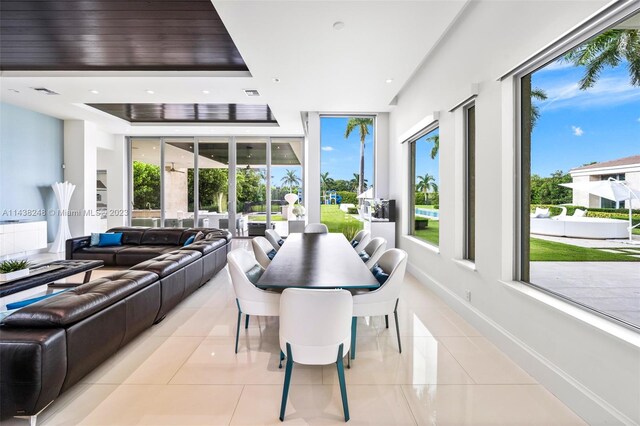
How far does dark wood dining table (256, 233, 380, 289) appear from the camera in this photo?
2.16 m

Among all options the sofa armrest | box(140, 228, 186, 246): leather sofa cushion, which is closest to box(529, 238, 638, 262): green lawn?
box(140, 228, 186, 246): leather sofa cushion

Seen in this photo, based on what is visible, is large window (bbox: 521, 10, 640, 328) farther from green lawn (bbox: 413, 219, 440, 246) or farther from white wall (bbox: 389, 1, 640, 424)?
green lawn (bbox: 413, 219, 440, 246)

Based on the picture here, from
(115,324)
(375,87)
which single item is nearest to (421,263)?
(375,87)

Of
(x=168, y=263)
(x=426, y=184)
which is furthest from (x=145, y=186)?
(x=426, y=184)

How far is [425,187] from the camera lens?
5324 millimetres

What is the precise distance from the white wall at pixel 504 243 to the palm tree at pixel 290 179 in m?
5.58

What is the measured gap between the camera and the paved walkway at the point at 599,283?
182 centimetres

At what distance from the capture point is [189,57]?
15.3 ft

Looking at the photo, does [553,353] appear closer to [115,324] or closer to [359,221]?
[115,324]

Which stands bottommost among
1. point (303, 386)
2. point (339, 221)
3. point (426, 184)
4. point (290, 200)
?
point (303, 386)

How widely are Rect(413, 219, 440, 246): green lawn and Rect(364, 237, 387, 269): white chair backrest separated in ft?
3.94

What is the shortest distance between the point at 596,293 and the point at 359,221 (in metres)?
5.36

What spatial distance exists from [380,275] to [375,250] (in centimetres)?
79

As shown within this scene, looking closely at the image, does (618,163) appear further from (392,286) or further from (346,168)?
(346,168)
